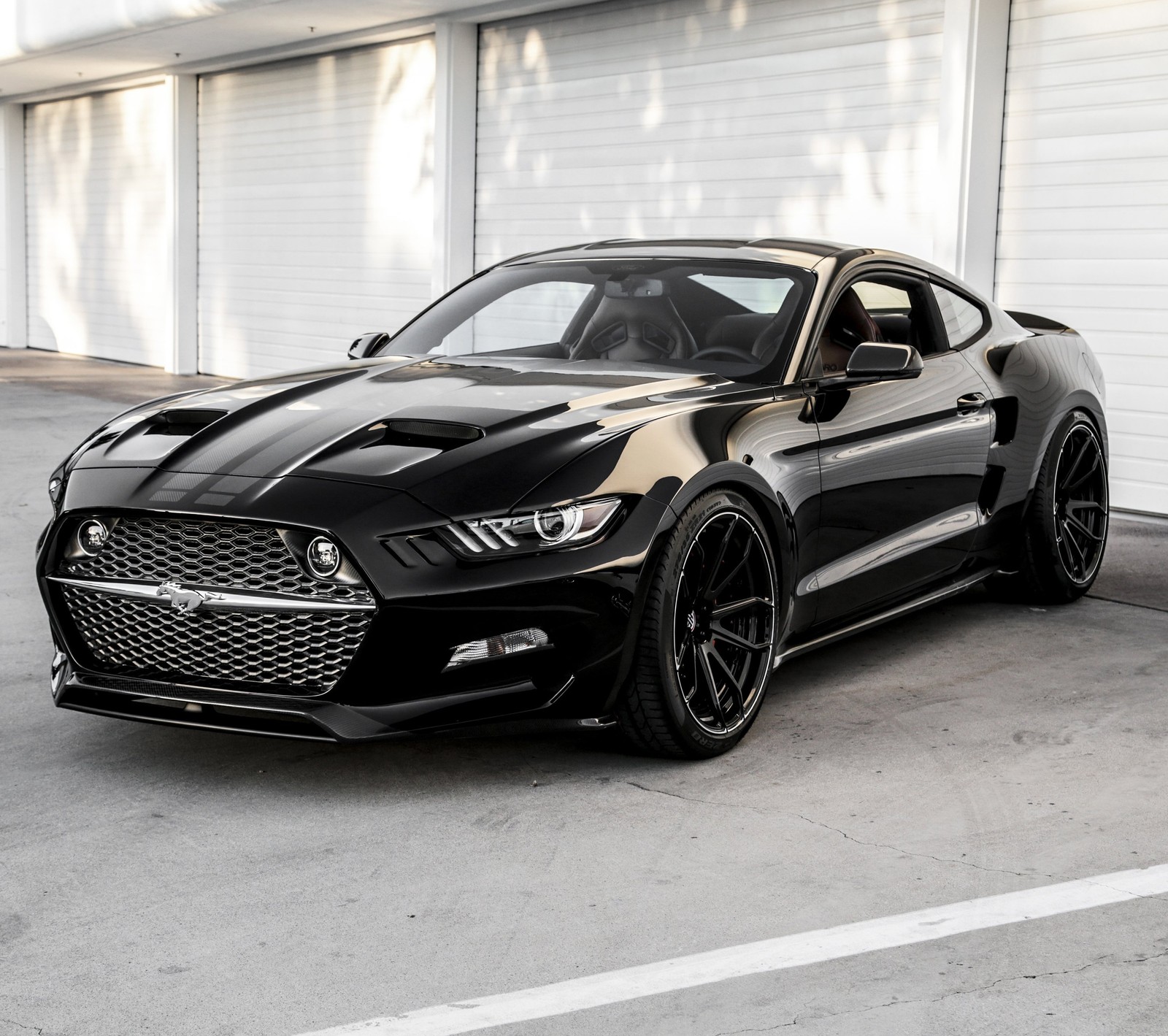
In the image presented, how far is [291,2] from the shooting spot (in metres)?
14.0

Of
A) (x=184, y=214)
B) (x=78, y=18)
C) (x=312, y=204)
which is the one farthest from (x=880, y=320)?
(x=184, y=214)

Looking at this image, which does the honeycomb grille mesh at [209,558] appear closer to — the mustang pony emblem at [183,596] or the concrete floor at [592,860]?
the mustang pony emblem at [183,596]

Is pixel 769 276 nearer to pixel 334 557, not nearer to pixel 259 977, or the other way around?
pixel 334 557

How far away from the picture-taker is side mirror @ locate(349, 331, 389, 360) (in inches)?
218

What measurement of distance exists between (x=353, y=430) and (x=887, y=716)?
186cm

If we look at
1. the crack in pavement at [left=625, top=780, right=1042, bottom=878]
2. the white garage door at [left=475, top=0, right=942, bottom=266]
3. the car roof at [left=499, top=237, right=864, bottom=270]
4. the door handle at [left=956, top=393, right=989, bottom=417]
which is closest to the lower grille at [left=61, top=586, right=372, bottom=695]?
the crack in pavement at [left=625, top=780, right=1042, bottom=878]

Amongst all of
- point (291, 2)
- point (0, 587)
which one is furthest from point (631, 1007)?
point (291, 2)

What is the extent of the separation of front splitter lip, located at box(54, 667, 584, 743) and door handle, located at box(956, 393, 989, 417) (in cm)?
222

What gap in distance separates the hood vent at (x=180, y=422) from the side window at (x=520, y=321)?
1227mm

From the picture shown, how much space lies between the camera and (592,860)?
11.6ft

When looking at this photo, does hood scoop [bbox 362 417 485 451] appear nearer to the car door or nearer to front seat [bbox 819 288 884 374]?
the car door

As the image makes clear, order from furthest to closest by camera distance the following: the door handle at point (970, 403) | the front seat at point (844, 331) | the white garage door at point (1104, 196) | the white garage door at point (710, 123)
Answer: the white garage door at point (710, 123), the white garage door at point (1104, 196), the door handle at point (970, 403), the front seat at point (844, 331)

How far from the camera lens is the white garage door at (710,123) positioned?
10.3 m

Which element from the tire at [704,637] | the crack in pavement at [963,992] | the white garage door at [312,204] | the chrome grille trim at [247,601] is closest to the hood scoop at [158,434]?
the chrome grille trim at [247,601]
